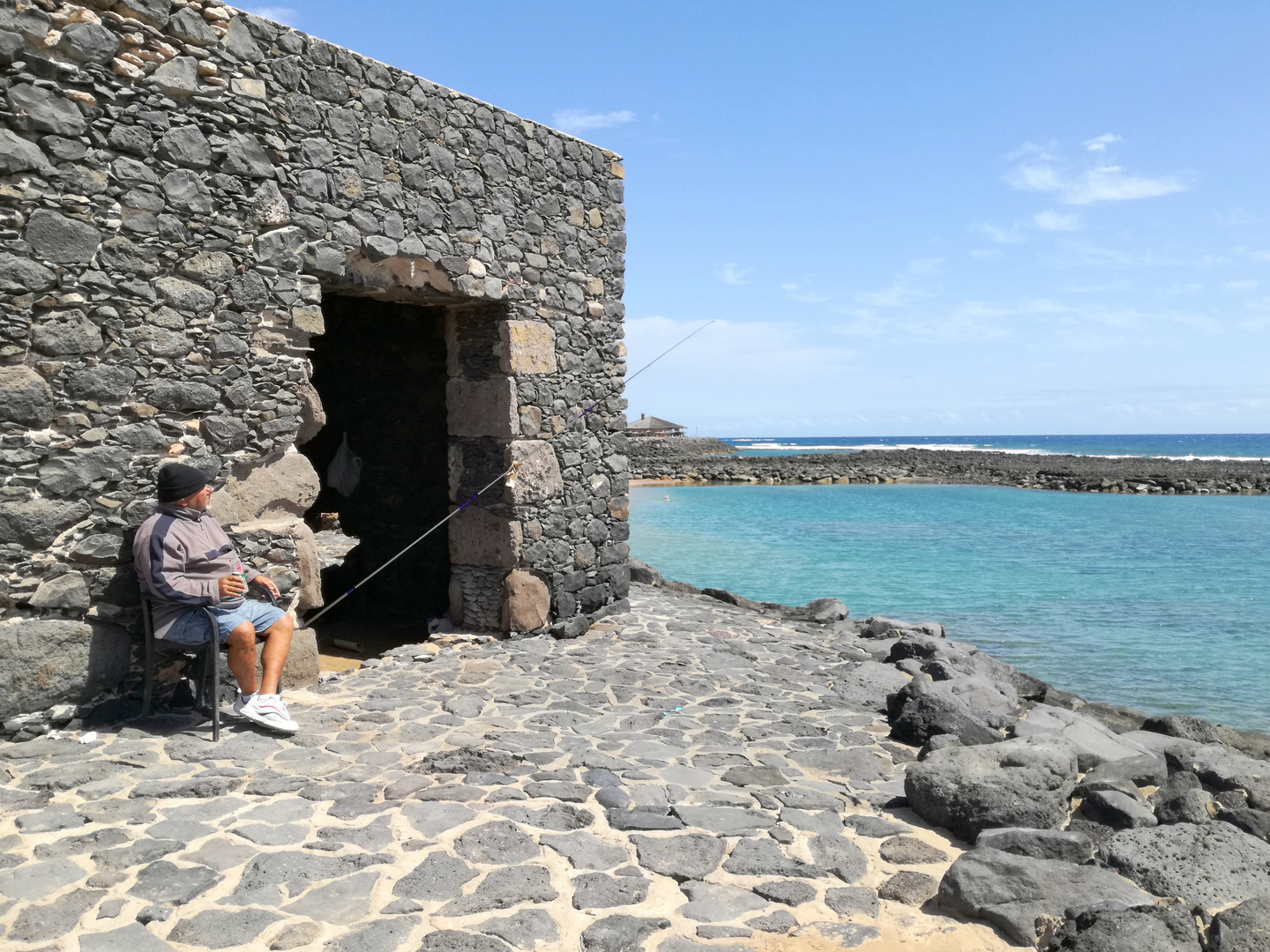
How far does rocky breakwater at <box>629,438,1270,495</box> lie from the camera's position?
3556cm

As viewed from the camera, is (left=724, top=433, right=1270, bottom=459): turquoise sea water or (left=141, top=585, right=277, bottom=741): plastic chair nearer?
(left=141, top=585, right=277, bottom=741): plastic chair

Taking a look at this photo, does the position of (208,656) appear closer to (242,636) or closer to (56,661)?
(242,636)

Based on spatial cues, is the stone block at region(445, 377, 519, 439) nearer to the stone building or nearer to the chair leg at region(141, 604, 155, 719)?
the stone building

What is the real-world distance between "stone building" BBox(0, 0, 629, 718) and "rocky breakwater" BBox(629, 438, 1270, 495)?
3357 cm

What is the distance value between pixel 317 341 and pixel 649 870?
6813mm

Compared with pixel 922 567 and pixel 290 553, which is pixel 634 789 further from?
pixel 922 567

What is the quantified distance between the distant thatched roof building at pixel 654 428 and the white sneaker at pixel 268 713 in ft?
166

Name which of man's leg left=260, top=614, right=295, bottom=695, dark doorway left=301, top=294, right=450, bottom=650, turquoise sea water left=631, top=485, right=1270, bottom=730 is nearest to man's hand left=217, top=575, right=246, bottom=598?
man's leg left=260, top=614, right=295, bottom=695

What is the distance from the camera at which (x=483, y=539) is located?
7309 millimetres

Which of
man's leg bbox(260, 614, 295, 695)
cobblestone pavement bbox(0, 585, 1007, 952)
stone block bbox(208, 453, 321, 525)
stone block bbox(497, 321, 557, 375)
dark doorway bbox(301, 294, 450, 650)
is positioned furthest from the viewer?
dark doorway bbox(301, 294, 450, 650)

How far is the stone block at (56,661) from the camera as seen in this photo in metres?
4.30

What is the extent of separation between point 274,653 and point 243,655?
0.19m

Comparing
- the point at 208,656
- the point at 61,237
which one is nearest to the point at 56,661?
the point at 208,656

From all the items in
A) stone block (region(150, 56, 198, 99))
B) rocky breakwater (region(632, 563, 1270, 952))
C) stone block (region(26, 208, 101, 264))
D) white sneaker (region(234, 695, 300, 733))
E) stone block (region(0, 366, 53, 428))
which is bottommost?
rocky breakwater (region(632, 563, 1270, 952))
